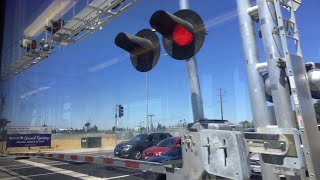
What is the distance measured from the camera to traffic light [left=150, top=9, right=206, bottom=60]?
9.14 ft

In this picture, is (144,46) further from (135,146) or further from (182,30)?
(135,146)

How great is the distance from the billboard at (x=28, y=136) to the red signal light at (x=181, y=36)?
15.5 feet

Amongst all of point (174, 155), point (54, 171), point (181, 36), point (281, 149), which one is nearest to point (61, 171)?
point (54, 171)

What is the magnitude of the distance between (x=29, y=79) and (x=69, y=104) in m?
1.23

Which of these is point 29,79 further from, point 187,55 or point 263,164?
point 263,164

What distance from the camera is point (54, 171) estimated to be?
6227 millimetres

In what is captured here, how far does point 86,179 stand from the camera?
4.95 metres

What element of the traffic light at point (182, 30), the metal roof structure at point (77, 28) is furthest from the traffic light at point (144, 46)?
the metal roof structure at point (77, 28)

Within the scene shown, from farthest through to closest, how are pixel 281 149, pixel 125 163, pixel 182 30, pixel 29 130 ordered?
pixel 29 130, pixel 125 163, pixel 182 30, pixel 281 149

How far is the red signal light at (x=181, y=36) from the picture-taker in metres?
2.81

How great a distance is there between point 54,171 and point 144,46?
388 cm

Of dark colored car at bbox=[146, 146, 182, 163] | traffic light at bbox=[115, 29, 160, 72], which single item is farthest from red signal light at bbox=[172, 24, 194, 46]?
dark colored car at bbox=[146, 146, 182, 163]

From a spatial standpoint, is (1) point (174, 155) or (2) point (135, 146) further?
(2) point (135, 146)

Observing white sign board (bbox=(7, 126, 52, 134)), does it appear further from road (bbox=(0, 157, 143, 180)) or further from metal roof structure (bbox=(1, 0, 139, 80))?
metal roof structure (bbox=(1, 0, 139, 80))
